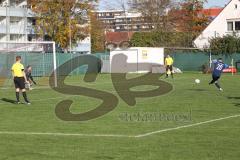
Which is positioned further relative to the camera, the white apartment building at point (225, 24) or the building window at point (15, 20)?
the building window at point (15, 20)

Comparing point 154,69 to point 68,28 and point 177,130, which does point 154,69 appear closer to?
point 68,28

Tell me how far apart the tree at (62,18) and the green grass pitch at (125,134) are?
189 feet

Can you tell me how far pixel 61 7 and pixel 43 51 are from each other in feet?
84.8

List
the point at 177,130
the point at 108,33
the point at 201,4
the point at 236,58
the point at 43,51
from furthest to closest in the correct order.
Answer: the point at 108,33 < the point at 201,4 < the point at 236,58 < the point at 43,51 < the point at 177,130

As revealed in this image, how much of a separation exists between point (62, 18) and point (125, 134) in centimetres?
6751

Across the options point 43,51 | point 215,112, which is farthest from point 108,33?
point 215,112

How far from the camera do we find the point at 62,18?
265 feet

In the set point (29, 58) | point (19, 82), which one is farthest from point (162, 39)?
point (19, 82)

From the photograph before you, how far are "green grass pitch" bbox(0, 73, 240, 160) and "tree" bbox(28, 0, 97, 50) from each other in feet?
189

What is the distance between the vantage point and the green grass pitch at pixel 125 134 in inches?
448

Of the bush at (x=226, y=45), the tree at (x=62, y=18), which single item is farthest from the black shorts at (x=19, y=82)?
the tree at (x=62, y=18)

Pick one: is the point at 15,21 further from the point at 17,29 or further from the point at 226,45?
the point at 226,45

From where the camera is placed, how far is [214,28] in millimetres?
83625

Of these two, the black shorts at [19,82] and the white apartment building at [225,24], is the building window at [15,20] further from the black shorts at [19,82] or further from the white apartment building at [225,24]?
the black shorts at [19,82]
